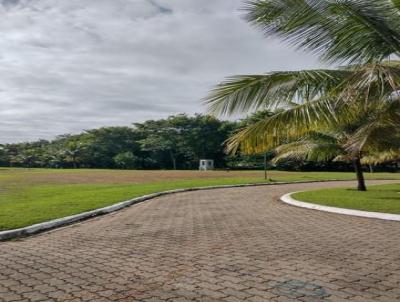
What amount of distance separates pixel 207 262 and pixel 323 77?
4276mm

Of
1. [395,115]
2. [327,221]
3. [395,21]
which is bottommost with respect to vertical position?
[327,221]

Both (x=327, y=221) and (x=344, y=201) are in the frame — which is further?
(x=344, y=201)

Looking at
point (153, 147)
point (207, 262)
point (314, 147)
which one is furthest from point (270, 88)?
point (153, 147)

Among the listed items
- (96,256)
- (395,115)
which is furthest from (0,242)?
(395,115)

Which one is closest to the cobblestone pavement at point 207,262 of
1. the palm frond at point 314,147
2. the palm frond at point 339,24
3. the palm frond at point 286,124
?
the palm frond at point 286,124

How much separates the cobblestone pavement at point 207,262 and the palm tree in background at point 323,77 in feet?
6.54

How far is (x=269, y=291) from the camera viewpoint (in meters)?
4.50

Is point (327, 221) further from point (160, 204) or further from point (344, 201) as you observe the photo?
point (160, 204)

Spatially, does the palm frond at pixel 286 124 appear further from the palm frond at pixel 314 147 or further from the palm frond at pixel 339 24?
the palm frond at pixel 314 147

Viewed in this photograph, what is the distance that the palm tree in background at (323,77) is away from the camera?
6.52 metres

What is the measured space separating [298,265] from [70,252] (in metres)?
3.28

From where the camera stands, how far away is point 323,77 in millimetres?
8172

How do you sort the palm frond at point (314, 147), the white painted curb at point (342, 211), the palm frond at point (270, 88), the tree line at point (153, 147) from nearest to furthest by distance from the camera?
the palm frond at point (270, 88) < the white painted curb at point (342, 211) < the palm frond at point (314, 147) < the tree line at point (153, 147)

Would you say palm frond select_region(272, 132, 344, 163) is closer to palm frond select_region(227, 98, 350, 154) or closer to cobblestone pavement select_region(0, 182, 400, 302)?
cobblestone pavement select_region(0, 182, 400, 302)
